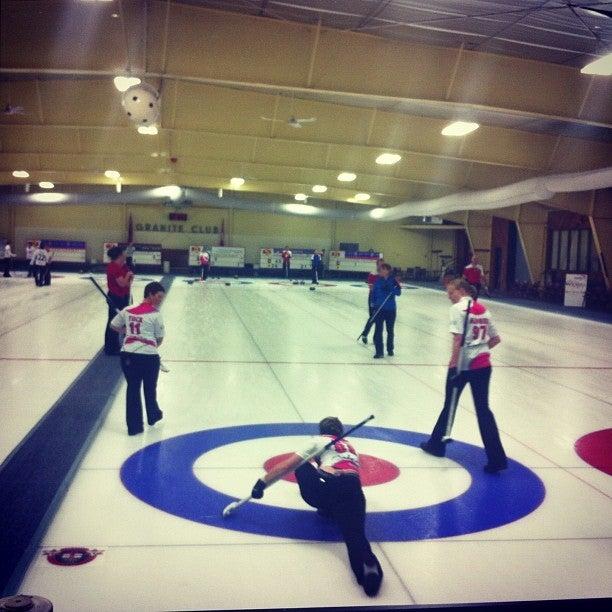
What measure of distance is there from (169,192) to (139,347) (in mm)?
30580

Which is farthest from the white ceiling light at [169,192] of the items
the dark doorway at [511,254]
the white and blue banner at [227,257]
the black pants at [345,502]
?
the black pants at [345,502]

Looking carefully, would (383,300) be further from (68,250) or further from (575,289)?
(68,250)

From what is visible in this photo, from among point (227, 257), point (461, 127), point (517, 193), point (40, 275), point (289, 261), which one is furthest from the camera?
point (227, 257)

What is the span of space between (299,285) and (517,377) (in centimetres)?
2507

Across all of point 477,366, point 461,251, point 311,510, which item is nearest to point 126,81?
point 477,366

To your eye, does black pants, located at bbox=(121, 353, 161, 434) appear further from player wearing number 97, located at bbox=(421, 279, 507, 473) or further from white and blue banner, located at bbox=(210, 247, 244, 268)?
white and blue banner, located at bbox=(210, 247, 244, 268)

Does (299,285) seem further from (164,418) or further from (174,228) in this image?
(164,418)

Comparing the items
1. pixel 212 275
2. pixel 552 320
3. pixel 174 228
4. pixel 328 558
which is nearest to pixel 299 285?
pixel 212 275

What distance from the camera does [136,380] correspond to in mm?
7531

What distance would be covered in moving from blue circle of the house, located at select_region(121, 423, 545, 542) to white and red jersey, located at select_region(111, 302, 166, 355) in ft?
3.47

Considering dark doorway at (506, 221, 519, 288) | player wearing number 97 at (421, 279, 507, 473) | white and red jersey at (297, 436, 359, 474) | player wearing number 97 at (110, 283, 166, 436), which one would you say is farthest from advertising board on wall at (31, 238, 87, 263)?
white and red jersey at (297, 436, 359, 474)

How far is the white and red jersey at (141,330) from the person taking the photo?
742 centimetres

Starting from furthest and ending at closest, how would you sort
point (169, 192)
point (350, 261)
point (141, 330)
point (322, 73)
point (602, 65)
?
point (350, 261), point (169, 192), point (322, 73), point (602, 65), point (141, 330)

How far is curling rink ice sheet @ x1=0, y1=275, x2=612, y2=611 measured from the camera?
4.32 m
